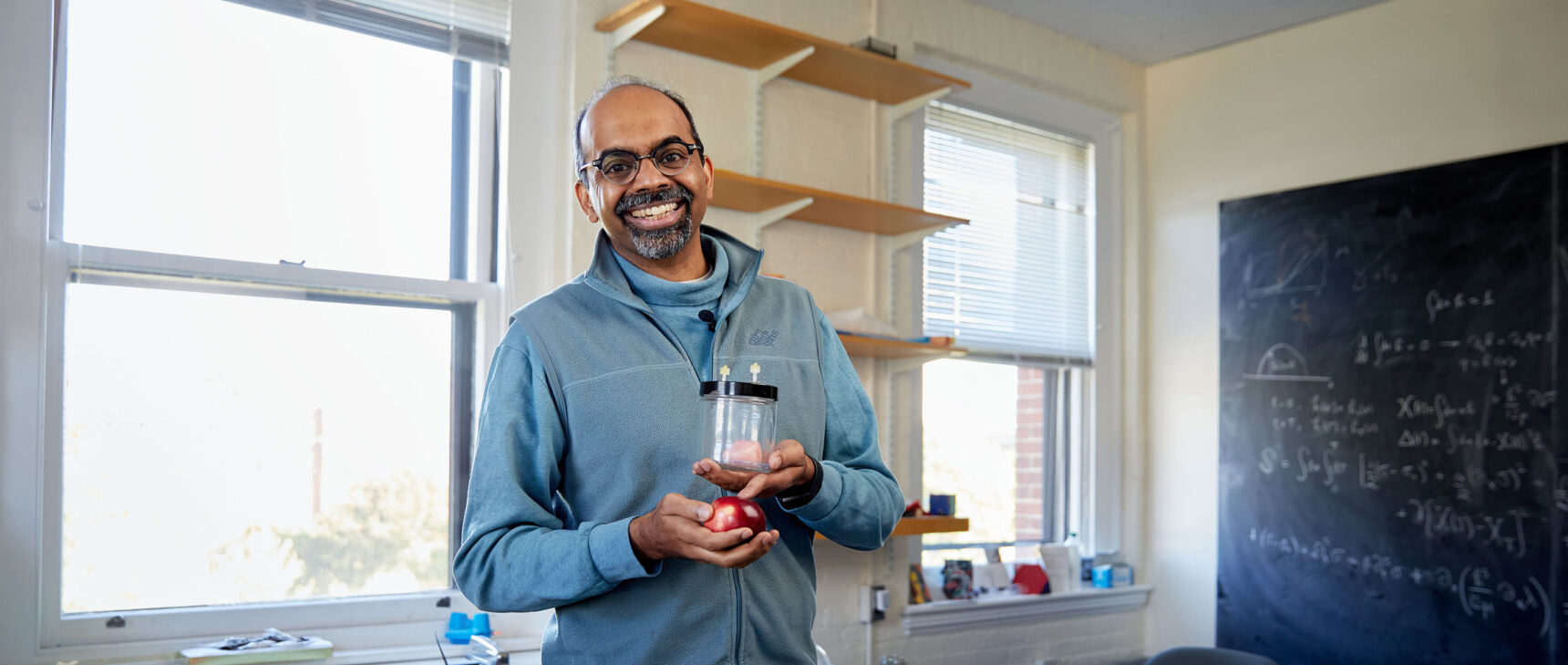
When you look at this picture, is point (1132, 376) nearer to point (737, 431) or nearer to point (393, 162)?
point (393, 162)

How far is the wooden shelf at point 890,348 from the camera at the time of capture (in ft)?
10.1

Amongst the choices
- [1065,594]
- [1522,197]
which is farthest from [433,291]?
[1522,197]

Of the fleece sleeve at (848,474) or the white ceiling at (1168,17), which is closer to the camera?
the fleece sleeve at (848,474)

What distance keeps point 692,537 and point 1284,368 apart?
3.15 metres

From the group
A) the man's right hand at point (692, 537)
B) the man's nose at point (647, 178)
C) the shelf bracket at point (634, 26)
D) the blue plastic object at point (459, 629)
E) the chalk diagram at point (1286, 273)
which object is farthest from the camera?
the chalk diagram at point (1286, 273)

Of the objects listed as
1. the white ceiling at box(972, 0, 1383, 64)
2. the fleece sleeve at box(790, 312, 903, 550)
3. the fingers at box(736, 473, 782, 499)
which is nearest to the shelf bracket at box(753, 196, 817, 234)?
the white ceiling at box(972, 0, 1383, 64)

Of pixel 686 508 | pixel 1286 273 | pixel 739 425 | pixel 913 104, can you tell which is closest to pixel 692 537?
pixel 686 508

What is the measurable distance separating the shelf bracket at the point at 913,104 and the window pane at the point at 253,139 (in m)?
1.36

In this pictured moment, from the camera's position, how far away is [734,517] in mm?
1198

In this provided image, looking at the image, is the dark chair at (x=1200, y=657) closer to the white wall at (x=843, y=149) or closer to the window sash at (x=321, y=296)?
the white wall at (x=843, y=149)

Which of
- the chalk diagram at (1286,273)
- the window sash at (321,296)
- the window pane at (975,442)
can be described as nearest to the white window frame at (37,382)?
the window sash at (321,296)

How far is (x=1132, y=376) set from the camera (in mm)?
4309

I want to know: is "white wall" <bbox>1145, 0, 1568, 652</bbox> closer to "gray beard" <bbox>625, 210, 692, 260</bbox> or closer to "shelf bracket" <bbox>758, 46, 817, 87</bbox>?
"shelf bracket" <bbox>758, 46, 817, 87</bbox>

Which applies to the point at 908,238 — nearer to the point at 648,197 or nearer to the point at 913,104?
the point at 913,104
